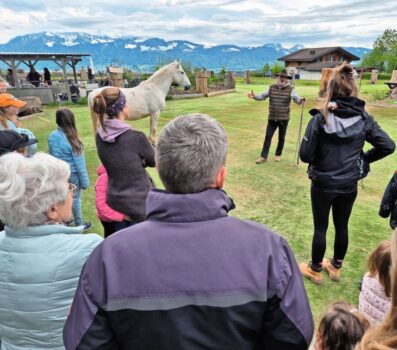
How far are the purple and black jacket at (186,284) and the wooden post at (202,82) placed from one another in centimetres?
Result: 1742

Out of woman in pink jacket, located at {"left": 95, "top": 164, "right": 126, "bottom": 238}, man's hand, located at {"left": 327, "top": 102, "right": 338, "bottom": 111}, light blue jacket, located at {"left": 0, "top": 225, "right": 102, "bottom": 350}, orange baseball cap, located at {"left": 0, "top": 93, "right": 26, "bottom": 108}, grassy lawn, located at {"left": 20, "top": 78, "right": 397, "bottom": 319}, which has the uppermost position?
man's hand, located at {"left": 327, "top": 102, "right": 338, "bottom": 111}

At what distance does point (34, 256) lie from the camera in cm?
127

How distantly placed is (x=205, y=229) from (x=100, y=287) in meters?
0.36

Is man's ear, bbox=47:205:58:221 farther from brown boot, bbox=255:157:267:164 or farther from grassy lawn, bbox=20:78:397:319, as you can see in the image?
brown boot, bbox=255:157:267:164

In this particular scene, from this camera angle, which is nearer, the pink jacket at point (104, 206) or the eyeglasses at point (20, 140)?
the pink jacket at point (104, 206)

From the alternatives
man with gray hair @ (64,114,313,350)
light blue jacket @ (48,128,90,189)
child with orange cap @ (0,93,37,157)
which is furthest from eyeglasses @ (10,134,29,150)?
man with gray hair @ (64,114,313,350)

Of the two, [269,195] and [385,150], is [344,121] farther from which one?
[269,195]

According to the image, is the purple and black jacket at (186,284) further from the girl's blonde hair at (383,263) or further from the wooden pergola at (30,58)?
the wooden pergola at (30,58)

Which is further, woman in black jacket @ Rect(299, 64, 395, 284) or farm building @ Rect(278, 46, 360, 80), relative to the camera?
farm building @ Rect(278, 46, 360, 80)

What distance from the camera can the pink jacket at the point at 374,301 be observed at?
1799mm

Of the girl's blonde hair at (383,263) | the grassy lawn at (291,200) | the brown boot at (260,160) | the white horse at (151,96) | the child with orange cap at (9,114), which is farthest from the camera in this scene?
the white horse at (151,96)

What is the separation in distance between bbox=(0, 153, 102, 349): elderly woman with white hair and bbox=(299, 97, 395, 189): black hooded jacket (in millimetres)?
1871

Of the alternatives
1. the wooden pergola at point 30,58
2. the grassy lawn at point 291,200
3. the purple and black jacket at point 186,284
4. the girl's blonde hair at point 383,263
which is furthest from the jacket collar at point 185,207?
the wooden pergola at point 30,58

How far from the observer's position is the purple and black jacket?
93 cm
